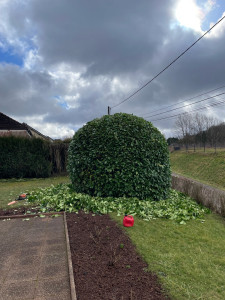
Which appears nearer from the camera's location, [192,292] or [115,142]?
[192,292]

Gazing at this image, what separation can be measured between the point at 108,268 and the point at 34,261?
1057 millimetres

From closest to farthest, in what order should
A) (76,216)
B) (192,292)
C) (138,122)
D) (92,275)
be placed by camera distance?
(192,292)
(92,275)
(76,216)
(138,122)

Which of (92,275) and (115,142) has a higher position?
(115,142)

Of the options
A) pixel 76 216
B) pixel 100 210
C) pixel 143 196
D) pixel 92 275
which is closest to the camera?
pixel 92 275

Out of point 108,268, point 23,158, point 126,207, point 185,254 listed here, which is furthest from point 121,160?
point 23,158

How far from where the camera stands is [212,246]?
398cm

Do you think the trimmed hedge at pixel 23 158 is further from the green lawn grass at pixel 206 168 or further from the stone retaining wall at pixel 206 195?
the green lawn grass at pixel 206 168

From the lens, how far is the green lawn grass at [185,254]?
271 centimetres

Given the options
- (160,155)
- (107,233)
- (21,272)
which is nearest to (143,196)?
(160,155)

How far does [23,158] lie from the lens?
14.4 metres

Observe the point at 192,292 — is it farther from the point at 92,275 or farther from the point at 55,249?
the point at 55,249

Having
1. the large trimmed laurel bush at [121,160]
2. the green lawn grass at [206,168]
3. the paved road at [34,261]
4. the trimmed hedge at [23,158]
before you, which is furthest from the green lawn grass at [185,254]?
the green lawn grass at [206,168]

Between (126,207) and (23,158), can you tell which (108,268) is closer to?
(126,207)

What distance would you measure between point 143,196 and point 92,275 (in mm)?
4022
